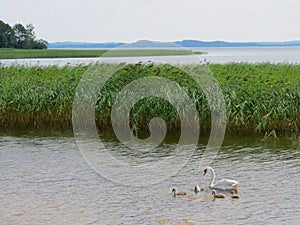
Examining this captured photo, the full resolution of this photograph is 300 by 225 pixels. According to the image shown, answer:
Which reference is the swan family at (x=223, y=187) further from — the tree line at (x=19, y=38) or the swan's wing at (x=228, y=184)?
the tree line at (x=19, y=38)

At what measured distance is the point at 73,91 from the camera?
67.2ft

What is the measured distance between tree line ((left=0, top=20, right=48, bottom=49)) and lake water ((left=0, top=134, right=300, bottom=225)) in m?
86.4

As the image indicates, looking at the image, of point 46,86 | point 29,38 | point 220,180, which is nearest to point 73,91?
point 46,86

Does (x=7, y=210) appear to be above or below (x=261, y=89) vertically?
below

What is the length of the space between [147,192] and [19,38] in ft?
320

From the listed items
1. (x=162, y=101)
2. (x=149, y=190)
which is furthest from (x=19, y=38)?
(x=149, y=190)

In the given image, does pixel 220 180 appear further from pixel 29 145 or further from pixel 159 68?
pixel 159 68

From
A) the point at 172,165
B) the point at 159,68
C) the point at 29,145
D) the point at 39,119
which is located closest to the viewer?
the point at 172,165

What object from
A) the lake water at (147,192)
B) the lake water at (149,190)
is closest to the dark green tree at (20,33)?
the lake water at (149,190)

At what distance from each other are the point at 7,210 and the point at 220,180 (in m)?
4.68

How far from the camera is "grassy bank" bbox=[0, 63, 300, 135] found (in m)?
18.3

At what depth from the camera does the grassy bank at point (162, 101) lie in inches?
722

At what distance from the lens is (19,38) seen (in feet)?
346

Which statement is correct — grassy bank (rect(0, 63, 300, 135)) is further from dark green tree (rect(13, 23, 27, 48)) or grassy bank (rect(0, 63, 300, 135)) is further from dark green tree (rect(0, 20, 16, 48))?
dark green tree (rect(13, 23, 27, 48))
